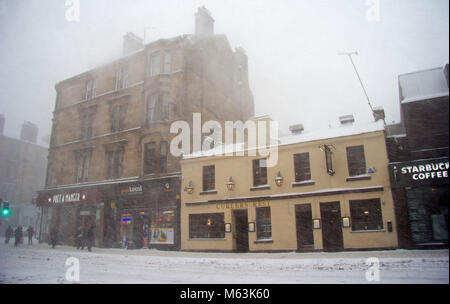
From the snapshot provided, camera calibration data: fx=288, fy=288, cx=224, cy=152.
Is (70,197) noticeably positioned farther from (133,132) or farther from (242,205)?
(242,205)

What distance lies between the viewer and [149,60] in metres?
22.4

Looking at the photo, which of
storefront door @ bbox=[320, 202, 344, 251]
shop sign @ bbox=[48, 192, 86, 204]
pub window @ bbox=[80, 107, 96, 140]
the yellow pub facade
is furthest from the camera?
pub window @ bbox=[80, 107, 96, 140]

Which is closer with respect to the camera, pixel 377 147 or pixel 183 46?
pixel 377 147

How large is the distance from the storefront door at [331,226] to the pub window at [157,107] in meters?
12.3

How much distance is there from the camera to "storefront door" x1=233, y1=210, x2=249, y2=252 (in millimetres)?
17406

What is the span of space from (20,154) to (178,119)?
104 ft

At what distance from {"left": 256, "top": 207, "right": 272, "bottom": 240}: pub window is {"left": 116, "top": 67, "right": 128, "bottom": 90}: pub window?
50.8 feet

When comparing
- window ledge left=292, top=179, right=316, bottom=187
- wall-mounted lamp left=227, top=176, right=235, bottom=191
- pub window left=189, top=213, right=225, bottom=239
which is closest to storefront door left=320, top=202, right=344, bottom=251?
window ledge left=292, top=179, right=316, bottom=187

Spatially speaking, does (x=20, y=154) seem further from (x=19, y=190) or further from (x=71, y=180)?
(x=71, y=180)

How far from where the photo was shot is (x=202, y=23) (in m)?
24.7

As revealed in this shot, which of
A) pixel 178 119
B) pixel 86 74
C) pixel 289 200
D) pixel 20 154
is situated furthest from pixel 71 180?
pixel 20 154

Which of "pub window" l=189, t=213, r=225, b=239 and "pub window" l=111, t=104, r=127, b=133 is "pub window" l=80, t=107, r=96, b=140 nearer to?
"pub window" l=111, t=104, r=127, b=133

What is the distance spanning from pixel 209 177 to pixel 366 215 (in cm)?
927
